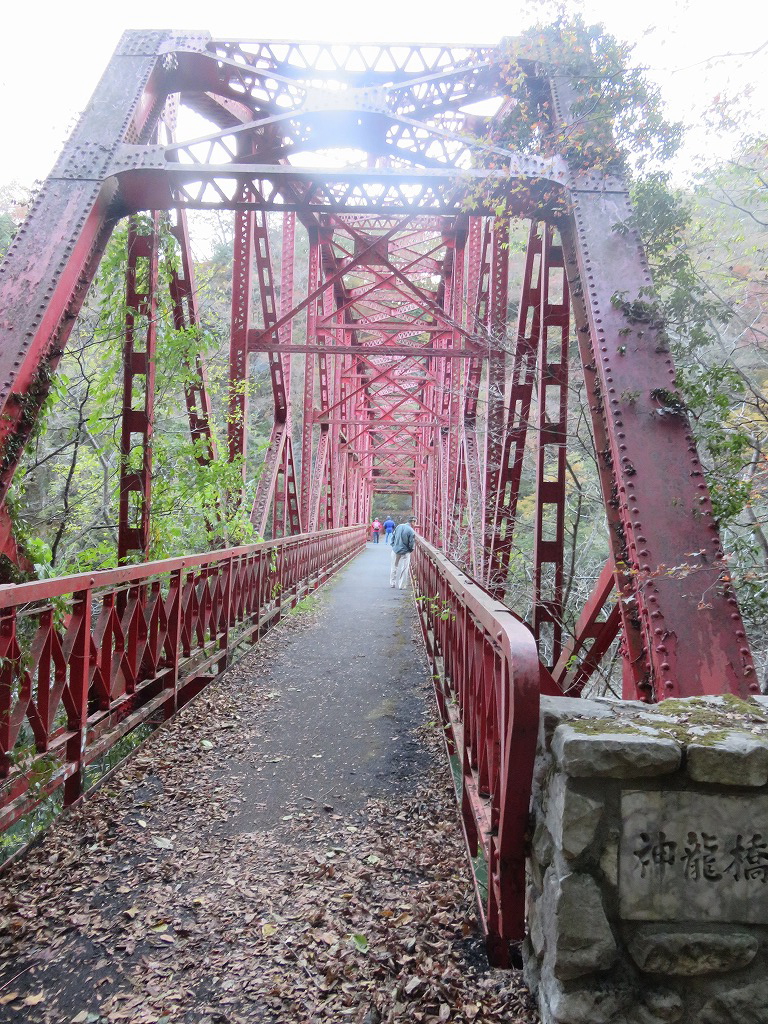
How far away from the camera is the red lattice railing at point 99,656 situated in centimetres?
315

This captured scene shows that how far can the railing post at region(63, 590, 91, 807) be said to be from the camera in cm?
366

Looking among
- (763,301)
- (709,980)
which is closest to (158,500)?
(709,980)

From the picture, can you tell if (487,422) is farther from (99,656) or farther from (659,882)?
(659,882)

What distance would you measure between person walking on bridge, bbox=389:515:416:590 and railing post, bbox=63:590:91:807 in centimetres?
1112

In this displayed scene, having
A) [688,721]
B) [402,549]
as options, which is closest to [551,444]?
[688,721]

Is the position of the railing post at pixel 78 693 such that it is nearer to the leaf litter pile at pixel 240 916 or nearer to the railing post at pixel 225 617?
the leaf litter pile at pixel 240 916

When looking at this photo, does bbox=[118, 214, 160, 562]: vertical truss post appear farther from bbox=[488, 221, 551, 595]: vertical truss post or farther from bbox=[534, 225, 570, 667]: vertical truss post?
bbox=[534, 225, 570, 667]: vertical truss post

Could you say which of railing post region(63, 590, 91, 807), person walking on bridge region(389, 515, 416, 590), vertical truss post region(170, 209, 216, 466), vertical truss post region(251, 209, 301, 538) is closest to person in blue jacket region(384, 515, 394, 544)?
person walking on bridge region(389, 515, 416, 590)

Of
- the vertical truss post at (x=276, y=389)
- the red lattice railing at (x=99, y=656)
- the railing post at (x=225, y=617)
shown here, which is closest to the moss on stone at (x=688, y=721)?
the red lattice railing at (x=99, y=656)

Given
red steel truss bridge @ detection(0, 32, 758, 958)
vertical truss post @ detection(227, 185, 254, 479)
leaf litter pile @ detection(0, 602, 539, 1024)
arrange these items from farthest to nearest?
vertical truss post @ detection(227, 185, 254, 479) → red steel truss bridge @ detection(0, 32, 758, 958) → leaf litter pile @ detection(0, 602, 539, 1024)

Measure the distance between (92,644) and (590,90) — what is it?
4.90 metres

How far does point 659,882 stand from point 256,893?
6.55ft

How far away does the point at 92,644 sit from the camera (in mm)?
3967

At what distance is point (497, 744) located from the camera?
111 inches
